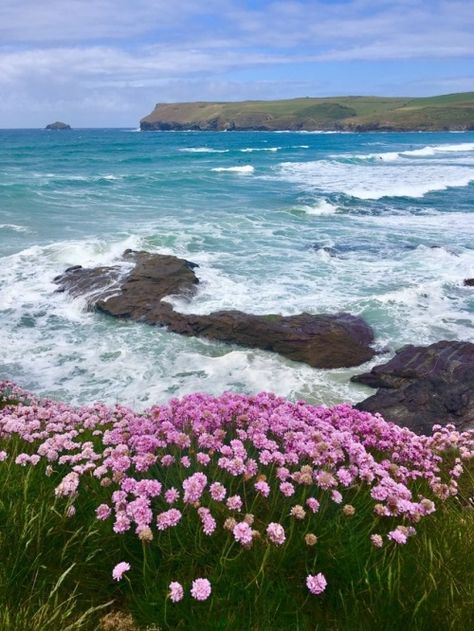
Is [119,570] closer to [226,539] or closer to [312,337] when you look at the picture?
[226,539]

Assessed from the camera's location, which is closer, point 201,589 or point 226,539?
point 201,589

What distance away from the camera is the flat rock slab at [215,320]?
14.2 metres

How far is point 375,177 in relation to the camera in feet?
186

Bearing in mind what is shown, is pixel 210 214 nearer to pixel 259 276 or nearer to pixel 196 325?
pixel 259 276

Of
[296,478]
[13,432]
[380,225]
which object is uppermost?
[296,478]

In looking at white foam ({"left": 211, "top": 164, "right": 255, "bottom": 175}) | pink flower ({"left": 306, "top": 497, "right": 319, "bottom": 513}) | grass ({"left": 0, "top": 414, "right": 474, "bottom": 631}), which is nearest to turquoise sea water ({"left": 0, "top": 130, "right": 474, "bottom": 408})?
grass ({"left": 0, "top": 414, "right": 474, "bottom": 631})

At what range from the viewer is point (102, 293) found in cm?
1825

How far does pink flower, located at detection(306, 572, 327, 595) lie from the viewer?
3.18 m

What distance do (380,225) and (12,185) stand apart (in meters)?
29.8

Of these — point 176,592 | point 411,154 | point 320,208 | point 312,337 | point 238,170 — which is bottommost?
point 411,154

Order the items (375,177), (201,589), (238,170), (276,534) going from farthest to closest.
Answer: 1. (238,170)
2. (375,177)
3. (276,534)
4. (201,589)

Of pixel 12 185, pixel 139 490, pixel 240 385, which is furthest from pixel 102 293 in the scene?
pixel 12 185

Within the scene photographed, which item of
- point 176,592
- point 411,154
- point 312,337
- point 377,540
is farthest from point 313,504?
point 411,154

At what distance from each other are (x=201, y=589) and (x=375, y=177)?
189ft
